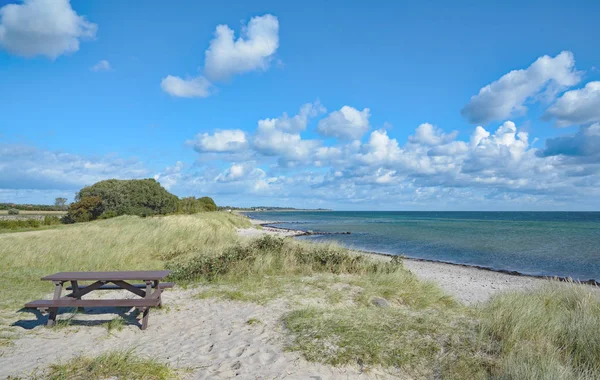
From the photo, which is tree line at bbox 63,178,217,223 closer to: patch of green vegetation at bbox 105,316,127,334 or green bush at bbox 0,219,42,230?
green bush at bbox 0,219,42,230

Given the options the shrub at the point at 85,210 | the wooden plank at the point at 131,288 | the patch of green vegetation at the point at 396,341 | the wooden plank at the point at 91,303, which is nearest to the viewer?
the patch of green vegetation at the point at 396,341

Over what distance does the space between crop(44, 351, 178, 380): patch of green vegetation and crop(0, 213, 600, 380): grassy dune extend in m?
0.08

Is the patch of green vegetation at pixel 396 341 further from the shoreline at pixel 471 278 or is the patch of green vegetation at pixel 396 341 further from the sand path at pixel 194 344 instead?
the shoreline at pixel 471 278

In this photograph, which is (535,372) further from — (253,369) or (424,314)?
(253,369)

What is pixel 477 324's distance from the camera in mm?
6266

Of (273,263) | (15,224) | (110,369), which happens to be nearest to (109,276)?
(110,369)

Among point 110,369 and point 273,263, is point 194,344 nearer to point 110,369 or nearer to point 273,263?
point 110,369

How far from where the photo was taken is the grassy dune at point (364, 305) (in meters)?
5.05

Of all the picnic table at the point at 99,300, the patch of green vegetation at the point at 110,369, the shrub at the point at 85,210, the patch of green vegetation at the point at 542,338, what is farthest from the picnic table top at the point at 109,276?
the shrub at the point at 85,210

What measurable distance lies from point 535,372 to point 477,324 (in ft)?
6.40

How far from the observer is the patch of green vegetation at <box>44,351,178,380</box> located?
4469 millimetres

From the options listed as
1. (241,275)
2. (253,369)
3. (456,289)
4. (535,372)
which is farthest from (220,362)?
(456,289)

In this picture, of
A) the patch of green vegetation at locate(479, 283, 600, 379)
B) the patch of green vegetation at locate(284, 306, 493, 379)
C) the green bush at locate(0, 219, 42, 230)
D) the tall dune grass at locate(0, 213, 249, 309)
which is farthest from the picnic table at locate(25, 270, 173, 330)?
the green bush at locate(0, 219, 42, 230)

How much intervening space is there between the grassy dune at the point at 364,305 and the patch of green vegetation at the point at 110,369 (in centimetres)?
8
